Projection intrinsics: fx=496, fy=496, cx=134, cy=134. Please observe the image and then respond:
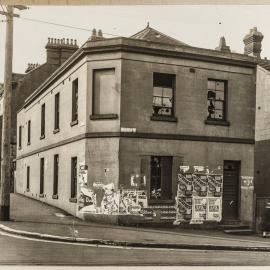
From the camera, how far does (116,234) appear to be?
50.3 ft

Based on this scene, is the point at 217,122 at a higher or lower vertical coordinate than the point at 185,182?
higher

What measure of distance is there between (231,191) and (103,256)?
941 cm

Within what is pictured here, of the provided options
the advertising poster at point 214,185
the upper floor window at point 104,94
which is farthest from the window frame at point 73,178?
the advertising poster at point 214,185

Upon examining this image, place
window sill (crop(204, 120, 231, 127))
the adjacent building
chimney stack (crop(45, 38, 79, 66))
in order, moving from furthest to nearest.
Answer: the adjacent building, chimney stack (crop(45, 38, 79, 66)), window sill (crop(204, 120, 231, 127))

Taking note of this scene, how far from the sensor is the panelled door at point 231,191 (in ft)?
65.4

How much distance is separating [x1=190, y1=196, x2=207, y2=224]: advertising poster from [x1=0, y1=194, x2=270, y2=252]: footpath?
0.56 meters

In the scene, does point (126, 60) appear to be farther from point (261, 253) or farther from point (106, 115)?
point (261, 253)

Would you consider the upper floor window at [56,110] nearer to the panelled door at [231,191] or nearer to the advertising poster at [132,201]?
the advertising poster at [132,201]

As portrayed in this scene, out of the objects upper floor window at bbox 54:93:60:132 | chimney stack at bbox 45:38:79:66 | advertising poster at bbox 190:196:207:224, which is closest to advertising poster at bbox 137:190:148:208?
advertising poster at bbox 190:196:207:224

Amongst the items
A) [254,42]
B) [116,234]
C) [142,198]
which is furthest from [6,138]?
[254,42]

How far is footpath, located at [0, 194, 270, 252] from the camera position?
1408cm

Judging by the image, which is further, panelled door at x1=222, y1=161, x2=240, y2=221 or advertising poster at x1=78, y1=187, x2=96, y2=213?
panelled door at x1=222, y1=161, x2=240, y2=221

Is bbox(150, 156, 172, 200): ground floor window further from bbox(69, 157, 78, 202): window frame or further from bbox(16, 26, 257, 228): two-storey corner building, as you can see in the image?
bbox(69, 157, 78, 202): window frame

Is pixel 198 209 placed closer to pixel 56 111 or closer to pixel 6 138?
pixel 6 138
